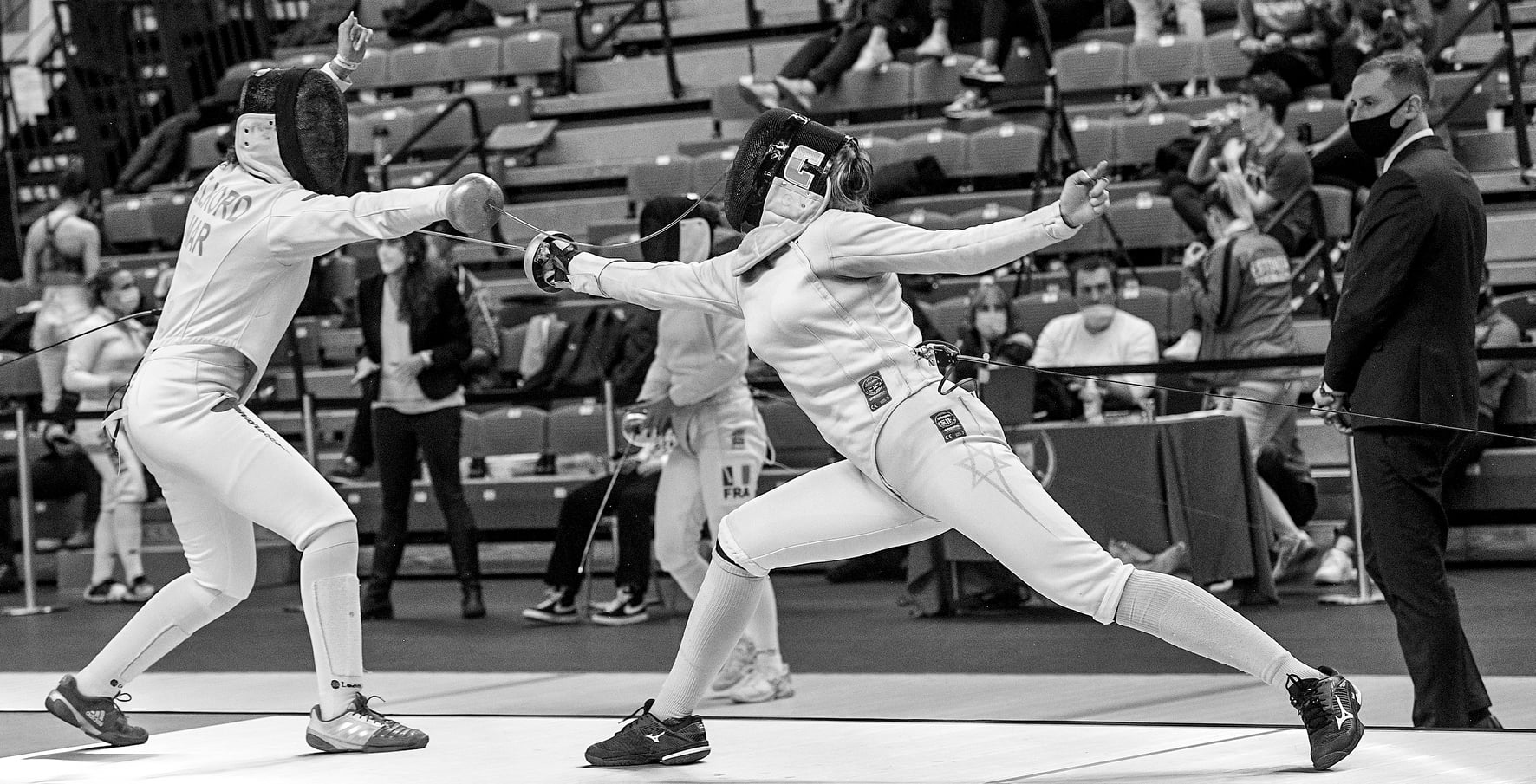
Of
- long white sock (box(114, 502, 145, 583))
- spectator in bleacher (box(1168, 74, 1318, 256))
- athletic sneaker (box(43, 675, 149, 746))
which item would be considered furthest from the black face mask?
long white sock (box(114, 502, 145, 583))

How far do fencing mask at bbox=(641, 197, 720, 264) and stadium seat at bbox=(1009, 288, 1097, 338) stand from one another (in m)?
2.88

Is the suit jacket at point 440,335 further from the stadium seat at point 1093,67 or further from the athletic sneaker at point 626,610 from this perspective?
the stadium seat at point 1093,67

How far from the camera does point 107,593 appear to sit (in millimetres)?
7156

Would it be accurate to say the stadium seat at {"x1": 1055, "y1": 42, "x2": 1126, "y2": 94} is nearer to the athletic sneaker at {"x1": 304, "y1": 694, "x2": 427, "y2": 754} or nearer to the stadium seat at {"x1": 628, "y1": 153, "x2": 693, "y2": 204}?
the stadium seat at {"x1": 628, "y1": 153, "x2": 693, "y2": 204}

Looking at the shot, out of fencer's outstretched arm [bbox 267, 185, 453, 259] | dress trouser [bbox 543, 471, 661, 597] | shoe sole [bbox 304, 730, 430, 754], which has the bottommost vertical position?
dress trouser [bbox 543, 471, 661, 597]

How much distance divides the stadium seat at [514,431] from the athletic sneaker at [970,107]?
3.23 meters

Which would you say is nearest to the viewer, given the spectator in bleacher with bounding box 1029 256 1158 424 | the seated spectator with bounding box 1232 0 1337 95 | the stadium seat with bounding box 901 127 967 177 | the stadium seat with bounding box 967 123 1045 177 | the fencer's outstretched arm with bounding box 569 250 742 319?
the fencer's outstretched arm with bounding box 569 250 742 319

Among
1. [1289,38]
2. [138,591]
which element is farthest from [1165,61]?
[138,591]

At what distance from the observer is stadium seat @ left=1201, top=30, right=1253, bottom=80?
8.60m

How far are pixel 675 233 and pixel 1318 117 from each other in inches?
176

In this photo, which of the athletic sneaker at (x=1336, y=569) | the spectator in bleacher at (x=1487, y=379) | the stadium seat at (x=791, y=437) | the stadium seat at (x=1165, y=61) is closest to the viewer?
the spectator in bleacher at (x=1487, y=379)

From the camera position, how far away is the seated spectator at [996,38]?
29.1ft

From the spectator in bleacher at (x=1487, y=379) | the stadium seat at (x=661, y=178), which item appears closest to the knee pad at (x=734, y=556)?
the spectator in bleacher at (x=1487, y=379)

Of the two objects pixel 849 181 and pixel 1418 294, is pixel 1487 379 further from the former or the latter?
pixel 849 181
